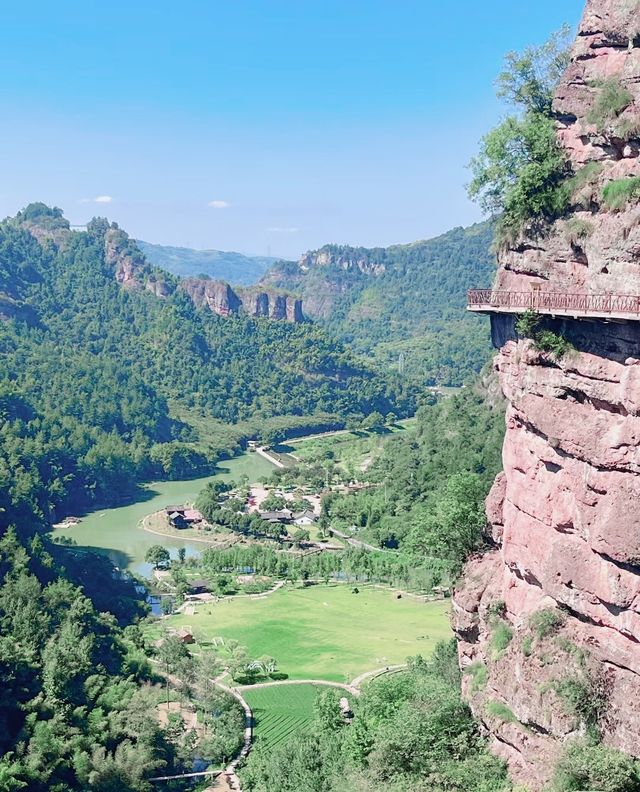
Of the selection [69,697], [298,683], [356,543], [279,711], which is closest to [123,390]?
[356,543]

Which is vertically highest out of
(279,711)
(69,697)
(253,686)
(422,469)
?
(422,469)

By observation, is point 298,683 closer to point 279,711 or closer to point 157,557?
point 279,711

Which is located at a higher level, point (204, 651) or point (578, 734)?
point (578, 734)

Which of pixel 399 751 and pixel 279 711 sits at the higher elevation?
pixel 399 751

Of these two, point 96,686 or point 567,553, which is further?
point 96,686

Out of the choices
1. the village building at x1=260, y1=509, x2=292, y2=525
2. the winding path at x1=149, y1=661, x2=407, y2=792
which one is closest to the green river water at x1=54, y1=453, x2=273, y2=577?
the village building at x1=260, y1=509, x2=292, y2=525

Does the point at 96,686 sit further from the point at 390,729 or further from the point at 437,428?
the point at 437,428

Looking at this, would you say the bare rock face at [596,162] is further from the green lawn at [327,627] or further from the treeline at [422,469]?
the green lawn at [327,627]

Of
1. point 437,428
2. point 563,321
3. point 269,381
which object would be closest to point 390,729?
point 563,321
